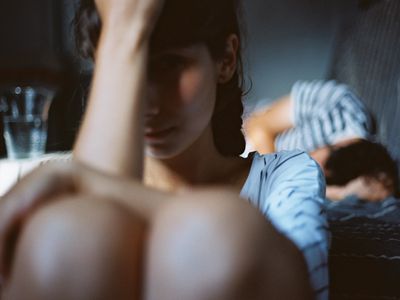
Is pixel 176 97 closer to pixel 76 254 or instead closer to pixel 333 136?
pixel 76 254

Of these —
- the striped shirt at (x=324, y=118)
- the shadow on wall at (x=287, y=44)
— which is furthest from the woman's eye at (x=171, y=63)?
the shadow on wall at (x=287, y=44)

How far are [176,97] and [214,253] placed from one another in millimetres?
255

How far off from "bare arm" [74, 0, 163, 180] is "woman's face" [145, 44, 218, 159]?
6cm

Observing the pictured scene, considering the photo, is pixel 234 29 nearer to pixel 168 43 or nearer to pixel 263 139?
pixel 168 43

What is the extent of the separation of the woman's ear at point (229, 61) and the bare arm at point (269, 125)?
0.44 metres

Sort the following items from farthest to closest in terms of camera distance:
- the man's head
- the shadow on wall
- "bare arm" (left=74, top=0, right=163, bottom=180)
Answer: the shadow on wall < the man's head < "bare arm" (left=74, top=0, right=163, bottom=180)

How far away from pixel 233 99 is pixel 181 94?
0.16m

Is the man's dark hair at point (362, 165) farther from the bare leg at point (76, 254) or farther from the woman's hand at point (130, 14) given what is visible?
the bare leg at point (76, 254)

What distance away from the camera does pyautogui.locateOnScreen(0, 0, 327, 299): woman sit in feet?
1.03

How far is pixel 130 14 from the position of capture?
468mm

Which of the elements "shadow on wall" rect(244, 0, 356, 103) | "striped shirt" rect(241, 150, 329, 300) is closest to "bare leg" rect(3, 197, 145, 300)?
"striped shirt" rect(241, 150, 329, 300)

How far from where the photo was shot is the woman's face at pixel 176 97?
53cm

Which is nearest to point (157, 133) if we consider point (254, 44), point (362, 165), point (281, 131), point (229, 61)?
point (229, 61)

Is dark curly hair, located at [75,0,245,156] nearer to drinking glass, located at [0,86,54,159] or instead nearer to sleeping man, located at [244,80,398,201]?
sleeping man, located at [244,80,398,201]
